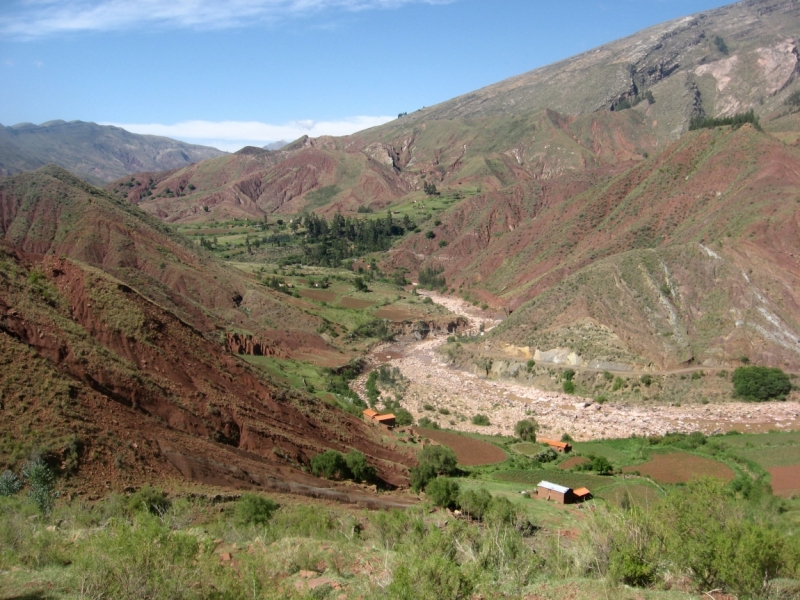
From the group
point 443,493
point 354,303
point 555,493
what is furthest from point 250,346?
point 555,493

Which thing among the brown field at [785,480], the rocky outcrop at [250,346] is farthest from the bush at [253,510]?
the rocky outcrop at [250,346]

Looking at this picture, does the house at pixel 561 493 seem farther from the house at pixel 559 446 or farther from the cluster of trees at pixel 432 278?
the cluster of trees at pixel 432 278

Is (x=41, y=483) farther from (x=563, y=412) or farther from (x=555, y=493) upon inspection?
(x=563, y=412)

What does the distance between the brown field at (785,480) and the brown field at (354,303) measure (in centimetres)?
5405

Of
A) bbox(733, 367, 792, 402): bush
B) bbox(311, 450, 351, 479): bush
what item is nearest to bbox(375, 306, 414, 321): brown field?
bbox(733, 367, 792, 402): bush

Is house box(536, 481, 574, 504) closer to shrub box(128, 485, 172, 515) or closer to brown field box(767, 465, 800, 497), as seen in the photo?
brown field box(767, 465, 800, 497)

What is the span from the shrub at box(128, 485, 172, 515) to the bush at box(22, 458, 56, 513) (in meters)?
2.08

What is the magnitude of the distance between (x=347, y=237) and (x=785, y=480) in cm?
10456

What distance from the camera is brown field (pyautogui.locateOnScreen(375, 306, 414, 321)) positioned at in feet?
252

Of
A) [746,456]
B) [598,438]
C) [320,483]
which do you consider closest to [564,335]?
[598,438]

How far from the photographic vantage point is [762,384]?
45.1 m

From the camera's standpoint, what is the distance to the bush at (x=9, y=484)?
57.4 ft

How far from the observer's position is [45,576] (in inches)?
472

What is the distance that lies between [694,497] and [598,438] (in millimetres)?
24240
